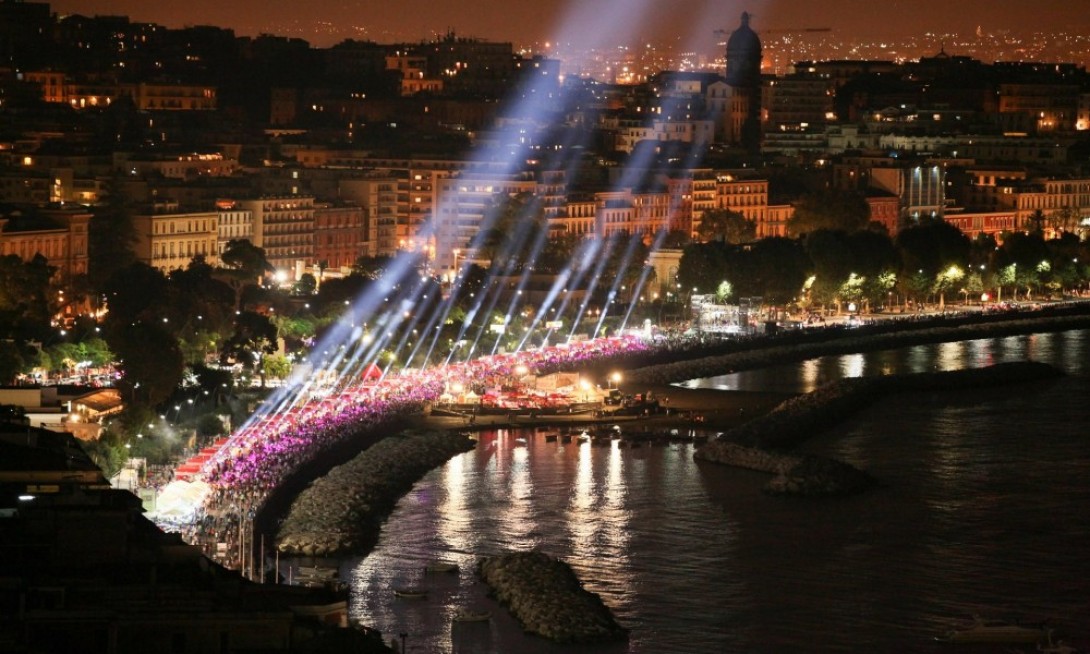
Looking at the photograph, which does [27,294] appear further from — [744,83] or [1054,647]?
[744,83]

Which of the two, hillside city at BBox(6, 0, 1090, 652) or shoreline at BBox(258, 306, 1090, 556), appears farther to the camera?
hillside city at BBox(6, 0, 1090, 652)

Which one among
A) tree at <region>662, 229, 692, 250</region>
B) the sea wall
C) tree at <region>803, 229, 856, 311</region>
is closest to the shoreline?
the sea wall

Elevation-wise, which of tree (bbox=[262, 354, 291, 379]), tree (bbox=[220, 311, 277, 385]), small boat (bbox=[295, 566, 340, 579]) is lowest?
small boat (bbox=[295, 566, 340, 579])

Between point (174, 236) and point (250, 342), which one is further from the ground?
point (174, 236)

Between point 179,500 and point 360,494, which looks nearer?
point 179,500

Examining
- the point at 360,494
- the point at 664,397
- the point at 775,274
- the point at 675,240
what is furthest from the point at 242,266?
the point at 360,494

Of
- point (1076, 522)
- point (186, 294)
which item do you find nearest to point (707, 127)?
point (186, 294)

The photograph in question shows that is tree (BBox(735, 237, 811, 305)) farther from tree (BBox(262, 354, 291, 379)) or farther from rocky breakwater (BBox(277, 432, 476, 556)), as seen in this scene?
→ rocky breakwater (BBox(277, 432, 476, 556))
